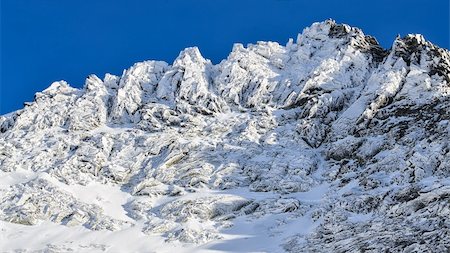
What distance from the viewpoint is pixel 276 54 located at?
8194 centimetres

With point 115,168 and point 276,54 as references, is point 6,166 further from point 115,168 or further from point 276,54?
point 276,54

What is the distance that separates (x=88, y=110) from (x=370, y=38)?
36531 mm

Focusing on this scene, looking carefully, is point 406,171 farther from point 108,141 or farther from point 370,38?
point 370,38

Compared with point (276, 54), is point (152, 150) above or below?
below

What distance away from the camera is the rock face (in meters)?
45.4

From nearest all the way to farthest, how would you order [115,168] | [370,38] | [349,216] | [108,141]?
1. [349,216]
2. [115,168]
3. [108,141]
4. [370,38]

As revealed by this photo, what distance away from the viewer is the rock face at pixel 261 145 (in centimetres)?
4544

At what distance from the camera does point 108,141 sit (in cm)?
6475

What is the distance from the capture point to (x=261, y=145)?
6103 centimetres

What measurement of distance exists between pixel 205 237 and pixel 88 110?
3140 cm

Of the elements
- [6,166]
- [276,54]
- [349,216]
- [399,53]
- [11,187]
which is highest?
[276,54]

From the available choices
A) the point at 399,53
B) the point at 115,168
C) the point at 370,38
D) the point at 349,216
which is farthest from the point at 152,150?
the point at 370,38

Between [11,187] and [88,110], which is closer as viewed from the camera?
[11,187]

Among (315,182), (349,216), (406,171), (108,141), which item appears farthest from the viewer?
(108,141)
